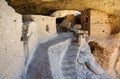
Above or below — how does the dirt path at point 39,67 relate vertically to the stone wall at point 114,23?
below

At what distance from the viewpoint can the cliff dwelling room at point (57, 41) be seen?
7.49 metres

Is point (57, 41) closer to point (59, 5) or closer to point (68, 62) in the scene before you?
point (68, 62)

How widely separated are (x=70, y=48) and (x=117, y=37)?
4.52 metres

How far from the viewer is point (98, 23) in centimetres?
1491

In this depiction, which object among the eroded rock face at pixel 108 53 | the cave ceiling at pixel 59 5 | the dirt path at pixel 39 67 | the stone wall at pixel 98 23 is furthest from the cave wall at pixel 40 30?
the eroded rock face at pixel 108 53

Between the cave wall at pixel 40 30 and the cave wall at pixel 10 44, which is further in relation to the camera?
the cave wall at pixel 40 30

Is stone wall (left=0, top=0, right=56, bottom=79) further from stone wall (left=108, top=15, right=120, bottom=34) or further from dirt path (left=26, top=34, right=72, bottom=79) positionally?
stone wall (left=108, top=15, right=120, bottom=34)

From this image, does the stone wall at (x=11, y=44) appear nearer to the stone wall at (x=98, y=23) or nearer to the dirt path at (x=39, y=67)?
the dirt path at (x=39, y=67)

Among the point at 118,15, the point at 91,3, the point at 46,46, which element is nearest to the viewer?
the point at 46,46

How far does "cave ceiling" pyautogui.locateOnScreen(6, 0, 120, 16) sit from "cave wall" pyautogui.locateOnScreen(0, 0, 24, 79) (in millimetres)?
4243

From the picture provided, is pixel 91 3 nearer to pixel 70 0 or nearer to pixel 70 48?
pixel 70 0

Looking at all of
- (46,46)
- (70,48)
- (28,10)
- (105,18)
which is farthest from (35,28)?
(105,18)

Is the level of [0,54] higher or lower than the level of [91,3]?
lower

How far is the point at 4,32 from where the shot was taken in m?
6.79
